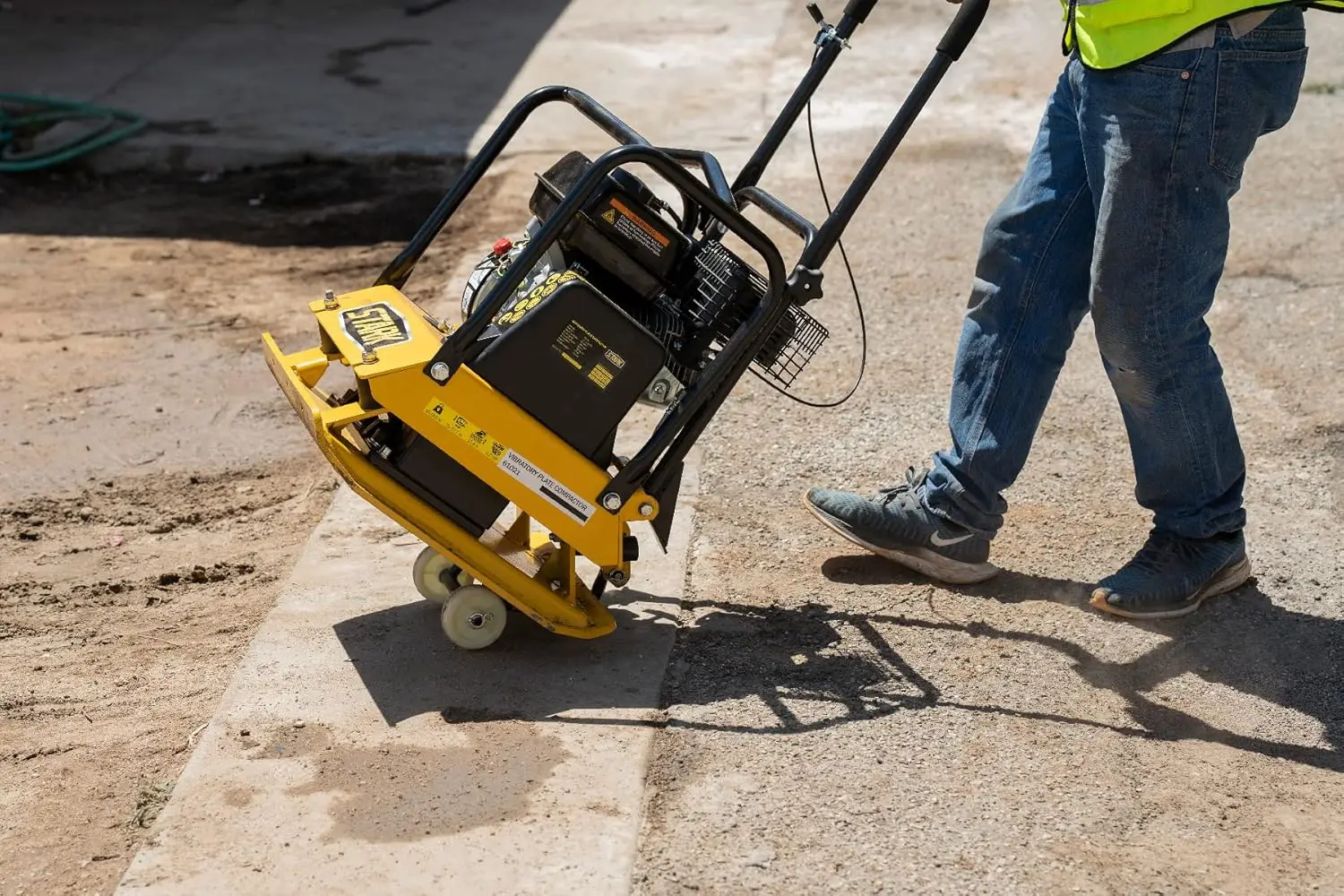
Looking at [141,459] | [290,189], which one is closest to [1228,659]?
[141,459]

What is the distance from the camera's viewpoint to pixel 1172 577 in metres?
3.64

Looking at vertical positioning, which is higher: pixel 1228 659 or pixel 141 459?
pixel 1228 659

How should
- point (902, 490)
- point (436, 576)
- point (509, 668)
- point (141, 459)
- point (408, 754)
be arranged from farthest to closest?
point (141, 459)
point (902, 490)
point (436, 576)
point (509, 668)
point (408, 754)

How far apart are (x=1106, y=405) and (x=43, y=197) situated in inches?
193

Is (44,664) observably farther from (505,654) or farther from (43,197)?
(43,197)

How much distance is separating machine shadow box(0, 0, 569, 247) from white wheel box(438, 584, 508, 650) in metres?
3.38

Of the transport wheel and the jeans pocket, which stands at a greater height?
the jeans pocket

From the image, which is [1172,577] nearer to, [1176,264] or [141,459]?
[1176,264]

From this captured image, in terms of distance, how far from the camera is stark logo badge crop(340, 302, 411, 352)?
3256mm

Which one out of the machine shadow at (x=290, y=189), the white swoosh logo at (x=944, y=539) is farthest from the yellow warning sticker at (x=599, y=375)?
the machine shadow at (x=290, y=189)

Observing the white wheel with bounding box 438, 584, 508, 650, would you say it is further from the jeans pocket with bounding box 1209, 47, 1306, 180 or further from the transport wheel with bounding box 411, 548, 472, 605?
the jeans pocket with bounding box 1209, 47, 1306, 180

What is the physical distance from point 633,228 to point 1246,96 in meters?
1.28

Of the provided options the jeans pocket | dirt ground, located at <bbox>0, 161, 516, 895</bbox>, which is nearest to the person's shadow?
the jeans pocket

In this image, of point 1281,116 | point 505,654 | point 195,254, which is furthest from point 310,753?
point 195,254
